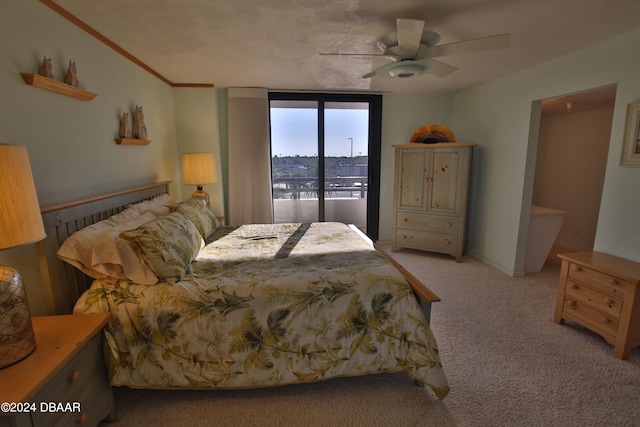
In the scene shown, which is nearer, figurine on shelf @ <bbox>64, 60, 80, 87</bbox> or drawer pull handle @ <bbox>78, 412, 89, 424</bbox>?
drawer pull handle @ <bbox>78, 412, 89, 424</bbox>

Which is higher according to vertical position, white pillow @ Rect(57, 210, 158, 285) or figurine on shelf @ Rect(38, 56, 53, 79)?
figurine on shelf @ Rect(38, 56, 53, 79)

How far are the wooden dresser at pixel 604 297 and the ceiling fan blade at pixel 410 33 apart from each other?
79.8 inches

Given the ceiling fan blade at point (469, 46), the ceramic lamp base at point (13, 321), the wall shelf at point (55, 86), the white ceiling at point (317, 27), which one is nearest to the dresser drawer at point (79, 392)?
the ceramic lamp base at point (13, 321)

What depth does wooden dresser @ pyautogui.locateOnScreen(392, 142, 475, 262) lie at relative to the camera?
389 centimetres

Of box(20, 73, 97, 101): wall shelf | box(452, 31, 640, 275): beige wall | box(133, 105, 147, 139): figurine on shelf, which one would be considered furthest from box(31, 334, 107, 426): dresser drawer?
box(452, 31, 640, 275): beige wall

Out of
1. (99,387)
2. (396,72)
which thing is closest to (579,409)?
(396,72)

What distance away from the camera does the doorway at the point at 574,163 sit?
391 cm

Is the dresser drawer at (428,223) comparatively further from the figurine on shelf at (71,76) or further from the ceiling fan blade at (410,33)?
the figurine on shelf at (71,76)

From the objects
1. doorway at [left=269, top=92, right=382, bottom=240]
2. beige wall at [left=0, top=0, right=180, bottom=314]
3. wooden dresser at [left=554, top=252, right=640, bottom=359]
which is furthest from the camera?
doorway at [left=269, top=92, right=382, bottom=240]

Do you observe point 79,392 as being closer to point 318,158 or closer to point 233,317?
point 233,317

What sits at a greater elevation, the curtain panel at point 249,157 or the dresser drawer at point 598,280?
the curtain panel at point 249,157

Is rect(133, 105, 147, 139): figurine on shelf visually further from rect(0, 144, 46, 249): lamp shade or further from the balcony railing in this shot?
the balcony railing

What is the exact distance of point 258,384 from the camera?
66.6 inches

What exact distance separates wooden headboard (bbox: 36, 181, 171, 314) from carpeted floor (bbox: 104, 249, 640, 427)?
648mm
